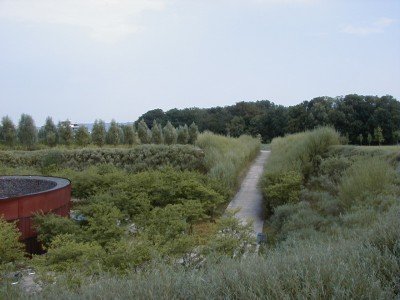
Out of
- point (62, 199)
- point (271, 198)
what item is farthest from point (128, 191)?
point (271, 198)

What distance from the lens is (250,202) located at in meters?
12.9

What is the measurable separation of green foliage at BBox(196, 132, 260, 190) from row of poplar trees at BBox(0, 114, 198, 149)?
2929 mm

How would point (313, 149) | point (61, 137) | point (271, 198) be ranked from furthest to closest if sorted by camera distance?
point (61, 137) → point (313, 149) → point (271, 198)

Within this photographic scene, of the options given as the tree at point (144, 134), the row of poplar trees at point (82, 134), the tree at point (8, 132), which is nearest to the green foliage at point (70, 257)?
the row of poplar trees at point (82, 134)

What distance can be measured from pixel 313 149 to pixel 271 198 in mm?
3824

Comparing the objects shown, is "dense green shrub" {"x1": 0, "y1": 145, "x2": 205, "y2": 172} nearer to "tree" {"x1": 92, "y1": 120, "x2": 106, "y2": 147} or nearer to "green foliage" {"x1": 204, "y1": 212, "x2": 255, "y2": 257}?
"tree" {"x1": 92, "y1": 120, "x2": 106, "y2": 147}

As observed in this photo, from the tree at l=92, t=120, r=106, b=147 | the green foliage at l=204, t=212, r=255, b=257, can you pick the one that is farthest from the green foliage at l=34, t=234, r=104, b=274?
the tree at l=92, t=120, r=106, b=147

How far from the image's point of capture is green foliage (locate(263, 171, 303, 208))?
11.1 metres

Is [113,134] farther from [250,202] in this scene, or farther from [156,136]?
[250,202]

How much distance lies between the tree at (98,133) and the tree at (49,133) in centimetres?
183

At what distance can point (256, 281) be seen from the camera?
300 cm

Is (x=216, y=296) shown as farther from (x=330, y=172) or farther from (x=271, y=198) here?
(x=330, y=172)

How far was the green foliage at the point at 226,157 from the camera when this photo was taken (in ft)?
45.1

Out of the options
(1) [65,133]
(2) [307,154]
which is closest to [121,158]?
(1) [65,133]
